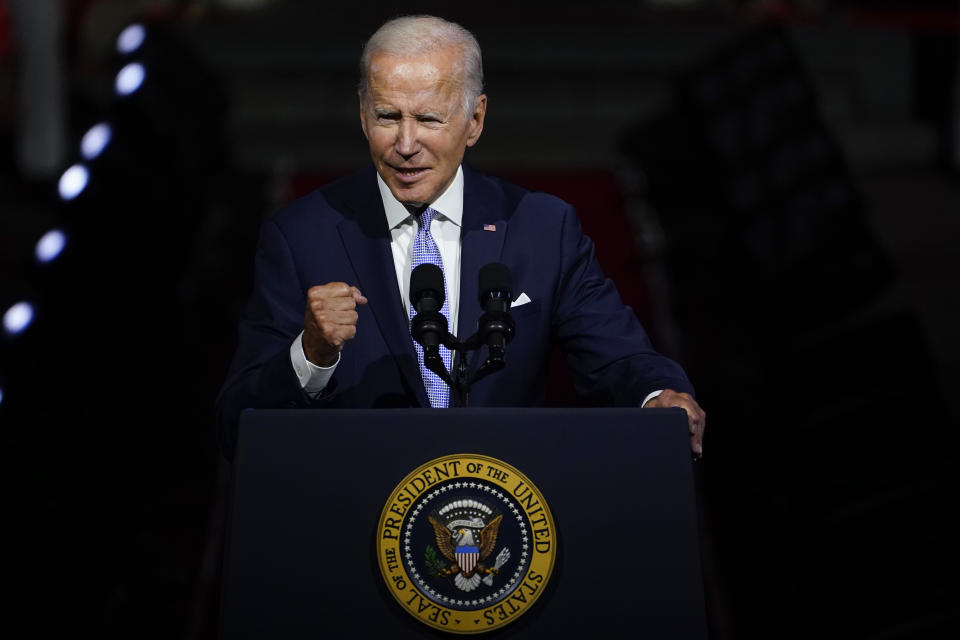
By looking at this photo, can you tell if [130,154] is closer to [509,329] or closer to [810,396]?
[810,396]

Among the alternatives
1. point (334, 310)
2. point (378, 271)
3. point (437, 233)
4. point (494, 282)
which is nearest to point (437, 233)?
point (437, 233)

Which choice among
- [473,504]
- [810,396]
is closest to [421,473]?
[473,504]

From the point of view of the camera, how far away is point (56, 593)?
2.91 meters

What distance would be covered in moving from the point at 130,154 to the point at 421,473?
9.48 feet

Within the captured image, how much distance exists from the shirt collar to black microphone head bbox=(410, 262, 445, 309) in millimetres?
259

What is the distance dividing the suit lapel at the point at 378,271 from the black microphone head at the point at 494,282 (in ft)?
0.60

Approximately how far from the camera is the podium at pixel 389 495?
1466mm

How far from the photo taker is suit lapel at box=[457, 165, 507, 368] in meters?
1.76

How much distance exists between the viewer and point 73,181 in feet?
11.8

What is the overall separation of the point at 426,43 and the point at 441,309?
37 cm

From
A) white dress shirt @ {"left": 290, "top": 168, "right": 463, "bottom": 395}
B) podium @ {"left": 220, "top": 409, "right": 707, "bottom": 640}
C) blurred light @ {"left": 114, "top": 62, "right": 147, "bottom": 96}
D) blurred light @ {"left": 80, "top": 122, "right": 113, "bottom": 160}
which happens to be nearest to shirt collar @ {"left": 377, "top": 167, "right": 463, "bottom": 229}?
white dress shirt @ {"left": 290, "top": 168, "right": 463, "bottom": 395}

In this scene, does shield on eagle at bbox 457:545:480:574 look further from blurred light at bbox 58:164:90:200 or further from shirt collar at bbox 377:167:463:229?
blurred light at bbox 58:164:90:200

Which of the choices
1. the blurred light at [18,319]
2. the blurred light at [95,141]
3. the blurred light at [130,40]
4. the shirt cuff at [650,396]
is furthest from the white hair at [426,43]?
the blurred light at [130,40]

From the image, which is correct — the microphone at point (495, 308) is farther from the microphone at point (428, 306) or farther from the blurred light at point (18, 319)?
the blurred light at point (18, 319)
